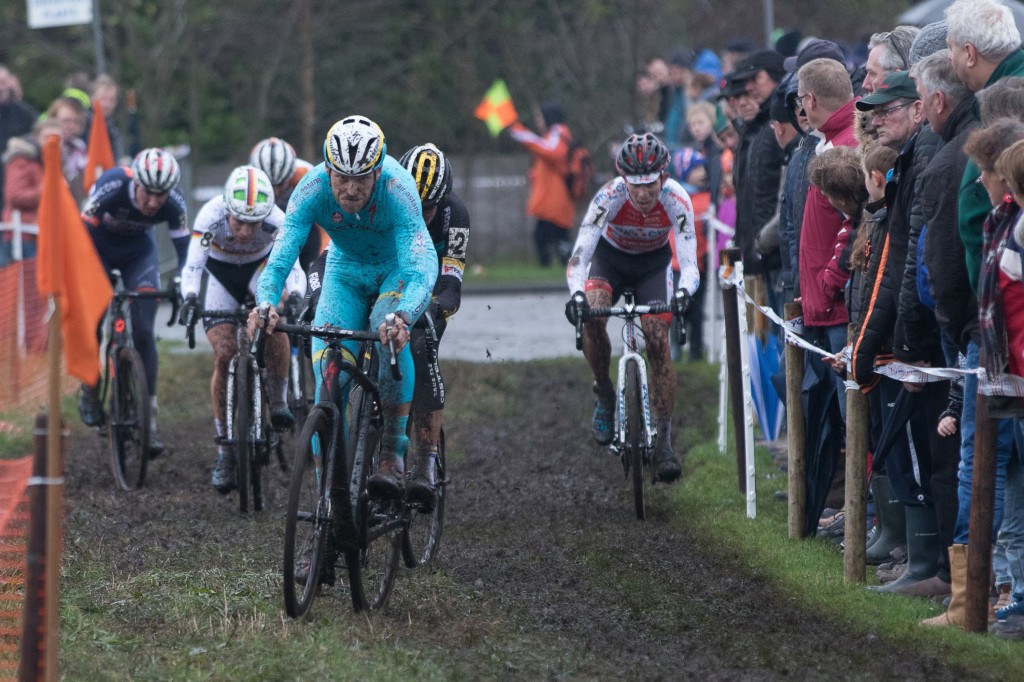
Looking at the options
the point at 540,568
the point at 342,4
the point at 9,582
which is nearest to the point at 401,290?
the point at 540,568

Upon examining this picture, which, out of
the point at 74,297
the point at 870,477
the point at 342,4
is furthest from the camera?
the point at 342,4

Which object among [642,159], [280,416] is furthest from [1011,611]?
[280,416]

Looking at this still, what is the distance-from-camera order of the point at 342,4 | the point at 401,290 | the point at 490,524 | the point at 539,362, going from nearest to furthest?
the point at 401,290
the point at 490,524
the point at 539,362
the point at 342,4

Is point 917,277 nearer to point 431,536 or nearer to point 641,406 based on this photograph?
point 431,536

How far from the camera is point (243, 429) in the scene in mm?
9828

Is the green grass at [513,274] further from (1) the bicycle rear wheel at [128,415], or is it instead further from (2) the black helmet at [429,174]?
(2) the black helmet at [429,174]

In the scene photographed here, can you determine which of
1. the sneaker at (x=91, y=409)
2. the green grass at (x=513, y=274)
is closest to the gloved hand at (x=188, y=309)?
the sneaker at (x=91, y=409)

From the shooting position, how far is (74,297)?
519 cm

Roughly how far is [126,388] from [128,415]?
0.19 metres

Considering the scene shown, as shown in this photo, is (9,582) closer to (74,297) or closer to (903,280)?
(74,297)

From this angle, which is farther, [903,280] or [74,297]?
[903,280]

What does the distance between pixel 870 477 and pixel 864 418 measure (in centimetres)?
87

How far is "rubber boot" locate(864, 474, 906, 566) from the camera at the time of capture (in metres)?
8.02

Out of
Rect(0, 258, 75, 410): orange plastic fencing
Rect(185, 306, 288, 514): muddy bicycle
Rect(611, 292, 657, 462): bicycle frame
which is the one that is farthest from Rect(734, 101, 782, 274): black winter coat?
Rect(0, 258, 75, 410): orange plastic fencing
